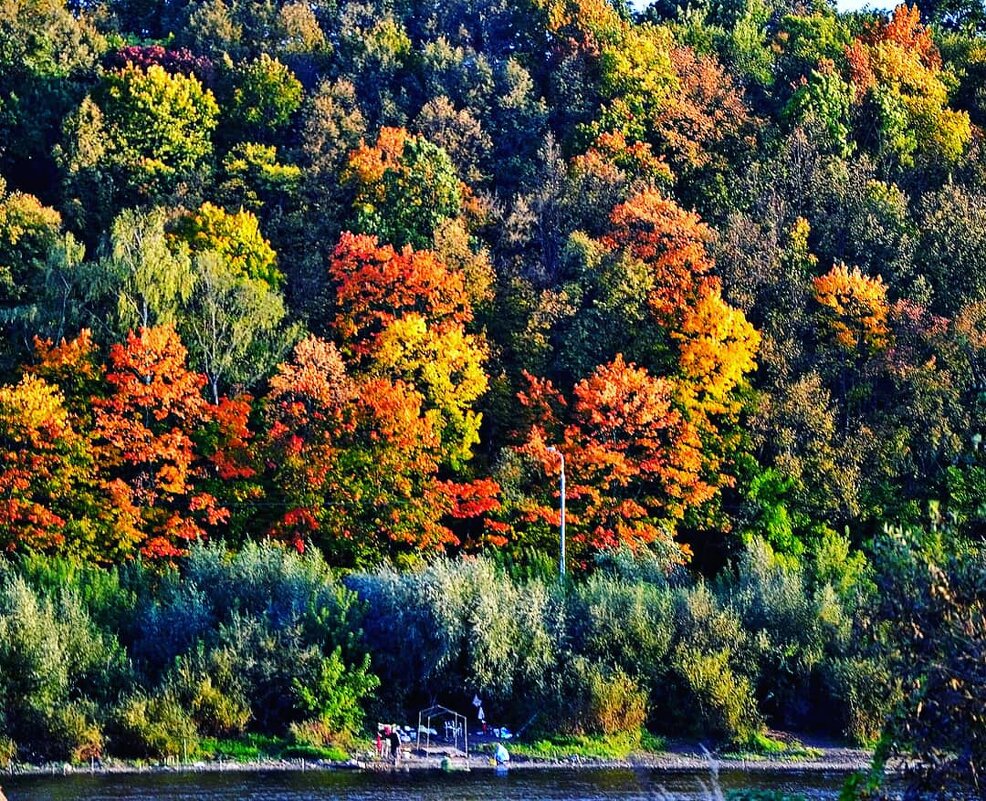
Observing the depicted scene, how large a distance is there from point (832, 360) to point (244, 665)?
30.6 metres

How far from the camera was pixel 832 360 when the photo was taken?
2628 inches

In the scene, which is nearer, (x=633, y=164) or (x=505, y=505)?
(x=505, y=505)

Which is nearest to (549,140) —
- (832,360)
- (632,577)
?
(832,360)

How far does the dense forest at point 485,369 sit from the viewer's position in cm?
4800

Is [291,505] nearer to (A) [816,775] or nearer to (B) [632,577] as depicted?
(B) [632,577]

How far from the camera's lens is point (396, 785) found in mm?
42031

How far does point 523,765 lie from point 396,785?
16.0 feet

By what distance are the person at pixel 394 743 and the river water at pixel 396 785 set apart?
1.23 meters

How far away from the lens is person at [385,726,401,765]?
45188 mm

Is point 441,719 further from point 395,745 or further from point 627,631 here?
point 627,631

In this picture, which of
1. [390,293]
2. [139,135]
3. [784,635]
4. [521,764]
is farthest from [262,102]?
[521,764]

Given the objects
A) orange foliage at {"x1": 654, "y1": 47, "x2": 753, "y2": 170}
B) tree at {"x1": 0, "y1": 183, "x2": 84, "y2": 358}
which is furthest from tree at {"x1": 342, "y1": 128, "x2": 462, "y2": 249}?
tree at {"x1": 0, "y1": 183, "x2": 84, "y2": 358}

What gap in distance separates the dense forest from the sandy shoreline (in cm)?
117

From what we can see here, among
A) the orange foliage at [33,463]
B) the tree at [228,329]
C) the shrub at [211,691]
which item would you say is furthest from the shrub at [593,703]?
the tree at [228,329]
